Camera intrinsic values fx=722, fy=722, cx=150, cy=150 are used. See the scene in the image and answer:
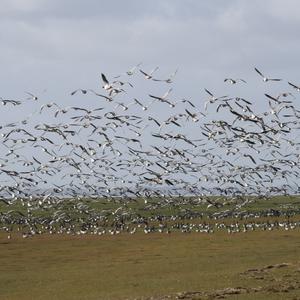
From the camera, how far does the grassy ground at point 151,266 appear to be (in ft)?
116

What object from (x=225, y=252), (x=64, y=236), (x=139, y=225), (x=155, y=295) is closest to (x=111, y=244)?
(x=64, y=236)

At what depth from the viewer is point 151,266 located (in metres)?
50.7

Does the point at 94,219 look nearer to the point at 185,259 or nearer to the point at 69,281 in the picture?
the point at 185,259

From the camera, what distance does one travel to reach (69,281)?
43188 millimetres

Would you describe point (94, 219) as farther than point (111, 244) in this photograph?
Yes

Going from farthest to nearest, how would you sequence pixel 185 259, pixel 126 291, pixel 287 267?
1. pixel 185 259
2. pixel 287 267
3. pixel 126 291

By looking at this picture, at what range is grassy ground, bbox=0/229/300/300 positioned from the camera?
3525cm

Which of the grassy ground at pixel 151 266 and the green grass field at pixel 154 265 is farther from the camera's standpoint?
the grassy ground at pixel 151 266

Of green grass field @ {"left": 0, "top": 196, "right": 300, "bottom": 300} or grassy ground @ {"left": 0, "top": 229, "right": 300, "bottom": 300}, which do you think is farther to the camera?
grassy ground @ {"left": 0, "top": 229, "right": 300, "bottom": 300}

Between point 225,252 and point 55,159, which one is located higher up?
point 55,159

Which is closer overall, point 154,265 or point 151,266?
point 151,266

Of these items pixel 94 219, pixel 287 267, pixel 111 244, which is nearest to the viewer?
pixel 287 267

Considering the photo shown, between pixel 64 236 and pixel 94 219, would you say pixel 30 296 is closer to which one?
pixel 64 236

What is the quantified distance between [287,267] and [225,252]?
65.9 ft
